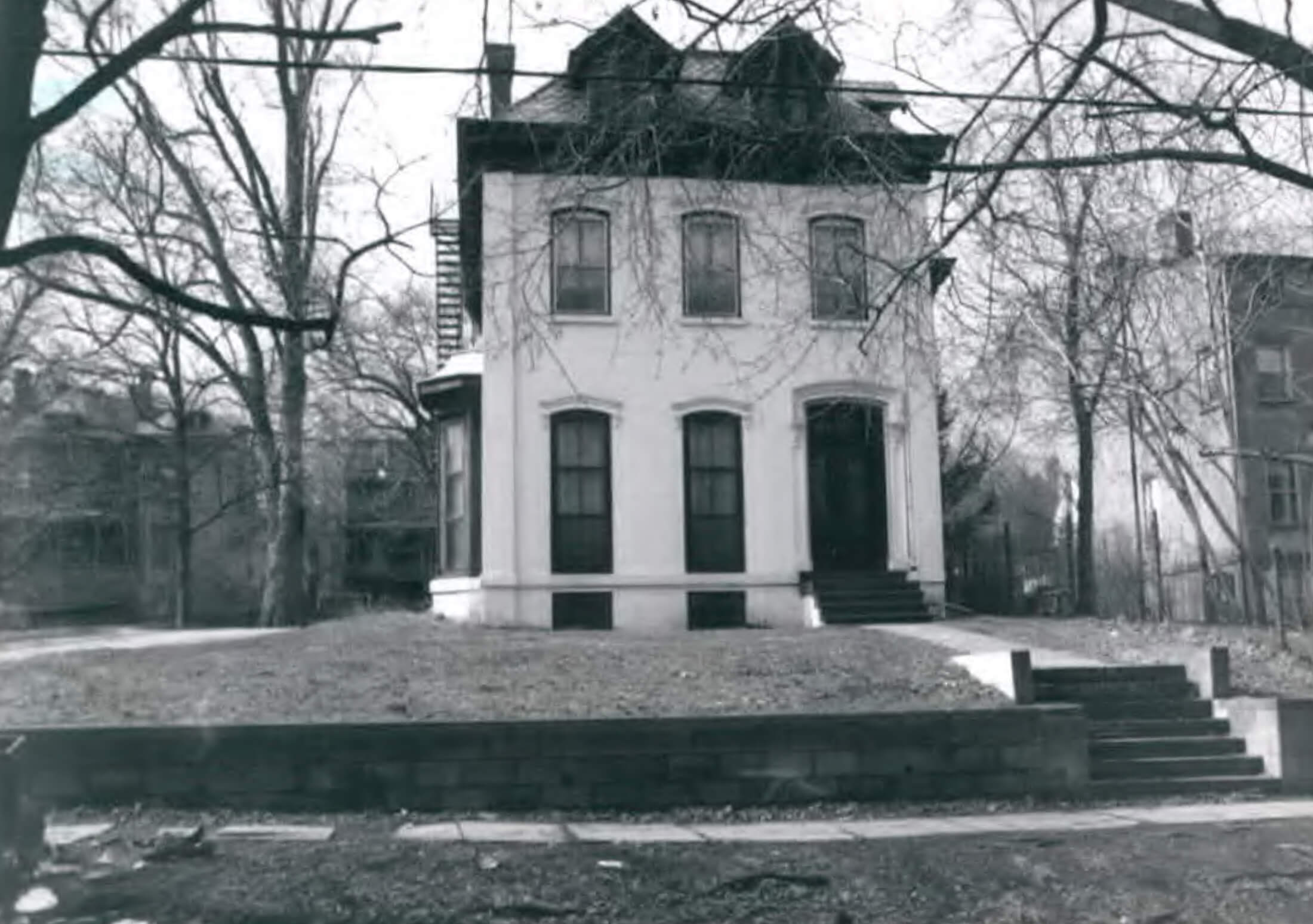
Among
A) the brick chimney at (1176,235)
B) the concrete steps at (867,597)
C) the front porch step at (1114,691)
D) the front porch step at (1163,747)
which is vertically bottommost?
the front porch step at (1163,747)

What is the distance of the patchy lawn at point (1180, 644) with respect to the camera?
49.3 feet

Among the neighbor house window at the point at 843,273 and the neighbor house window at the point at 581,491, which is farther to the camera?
the neighbor house window at the point at 581,491

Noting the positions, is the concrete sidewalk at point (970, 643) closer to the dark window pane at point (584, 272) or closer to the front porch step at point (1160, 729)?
the front porch step at point (1160, 729)

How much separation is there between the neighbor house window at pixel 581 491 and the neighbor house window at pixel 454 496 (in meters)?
1.55

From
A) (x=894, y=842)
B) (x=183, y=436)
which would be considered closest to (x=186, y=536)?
(x=183, y=436)

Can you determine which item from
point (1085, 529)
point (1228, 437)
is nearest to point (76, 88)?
point (1085, 529)

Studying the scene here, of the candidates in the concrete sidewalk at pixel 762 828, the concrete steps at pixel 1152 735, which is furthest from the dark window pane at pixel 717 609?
the concrete sidewalk at pixel 762 828

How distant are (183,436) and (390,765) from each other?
3154 centimetres

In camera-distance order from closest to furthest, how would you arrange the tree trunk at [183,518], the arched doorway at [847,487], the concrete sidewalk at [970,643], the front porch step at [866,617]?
the concrete sidewalk at [970,643] → the front porch step at [866,617] → the arched doorway at [847,487] → the tree trunk at [183,518]

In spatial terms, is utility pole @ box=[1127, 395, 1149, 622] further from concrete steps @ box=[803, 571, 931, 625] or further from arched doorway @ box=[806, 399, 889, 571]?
arched doorway @ box=[806, 399, 889, 571]

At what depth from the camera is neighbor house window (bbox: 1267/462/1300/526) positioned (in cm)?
3594

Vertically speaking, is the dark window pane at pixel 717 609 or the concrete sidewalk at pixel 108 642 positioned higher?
the dark window pane at pixel 717 609

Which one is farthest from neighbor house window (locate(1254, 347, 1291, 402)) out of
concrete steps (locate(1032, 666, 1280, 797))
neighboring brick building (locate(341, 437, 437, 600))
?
neighboring brick building (locate(341, 437, 437, 600))

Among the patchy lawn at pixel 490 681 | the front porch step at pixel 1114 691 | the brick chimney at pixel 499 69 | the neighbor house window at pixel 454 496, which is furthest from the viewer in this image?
the neighbor house window at pixel 454 496
